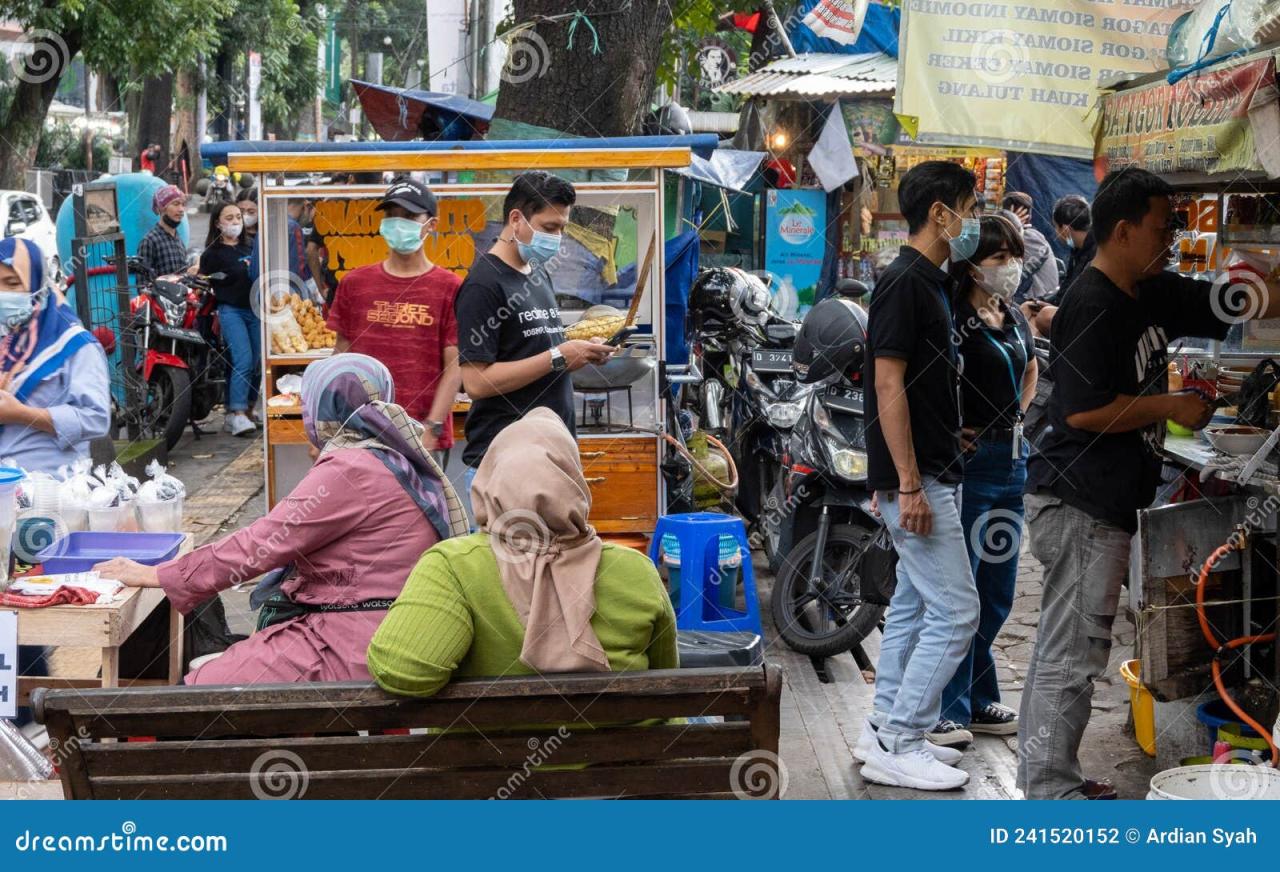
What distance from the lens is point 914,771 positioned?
490 centimetres

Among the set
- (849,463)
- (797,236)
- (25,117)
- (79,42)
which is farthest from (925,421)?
(25,117)

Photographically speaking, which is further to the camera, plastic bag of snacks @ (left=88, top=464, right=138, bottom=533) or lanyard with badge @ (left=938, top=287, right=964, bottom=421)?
plastic bag of snacks @ (left=88, top=464, right=138, bottom=533)

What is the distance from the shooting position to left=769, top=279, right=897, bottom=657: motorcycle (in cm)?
633

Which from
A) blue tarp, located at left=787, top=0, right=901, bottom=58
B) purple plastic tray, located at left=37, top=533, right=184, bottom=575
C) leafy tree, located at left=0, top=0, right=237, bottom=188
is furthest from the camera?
leafy tree, located at left=0, top=0, right=237, bottom=188

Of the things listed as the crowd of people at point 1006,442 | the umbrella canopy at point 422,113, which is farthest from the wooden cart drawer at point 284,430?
the crowd of people at point 1006,442

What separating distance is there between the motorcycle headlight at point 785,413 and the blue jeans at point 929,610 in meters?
2.74

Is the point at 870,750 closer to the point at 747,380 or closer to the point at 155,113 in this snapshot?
the point at 747,380

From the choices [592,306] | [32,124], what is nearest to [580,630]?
[592,306]

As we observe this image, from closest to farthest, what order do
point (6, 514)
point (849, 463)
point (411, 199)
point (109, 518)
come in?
point (6, 514) < point (109, 518) < point (849, 463) < point (411, 199)

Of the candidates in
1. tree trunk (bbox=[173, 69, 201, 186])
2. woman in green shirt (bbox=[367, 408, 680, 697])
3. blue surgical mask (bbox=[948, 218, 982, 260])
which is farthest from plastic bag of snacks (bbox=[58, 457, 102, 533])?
tree trunk (bbox=[173, 69, 201, 186])

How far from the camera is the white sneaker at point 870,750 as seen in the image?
5055 millimetres

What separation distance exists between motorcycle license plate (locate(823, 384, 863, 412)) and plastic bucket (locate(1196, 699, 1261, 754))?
2.02 meters

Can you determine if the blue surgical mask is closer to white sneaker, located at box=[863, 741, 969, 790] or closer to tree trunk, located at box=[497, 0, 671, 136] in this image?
white sneaker, located at box=[863, 741, 969, 790]

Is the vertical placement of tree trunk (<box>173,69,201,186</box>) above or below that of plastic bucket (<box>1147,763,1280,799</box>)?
above
